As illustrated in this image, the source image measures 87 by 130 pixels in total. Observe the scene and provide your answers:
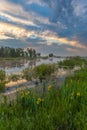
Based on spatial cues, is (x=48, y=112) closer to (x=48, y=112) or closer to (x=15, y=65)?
(x=48, y=112)

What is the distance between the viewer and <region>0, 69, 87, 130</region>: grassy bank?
5695 millimetres

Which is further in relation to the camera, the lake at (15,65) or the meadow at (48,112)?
the lake at (15,65)

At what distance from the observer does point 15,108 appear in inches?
280

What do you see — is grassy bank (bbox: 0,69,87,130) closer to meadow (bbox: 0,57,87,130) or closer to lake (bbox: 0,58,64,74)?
→ meadow (bbox: 0,57,87,130)

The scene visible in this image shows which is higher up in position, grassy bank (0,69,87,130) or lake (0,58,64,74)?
grassy bank (0,69,87,130)

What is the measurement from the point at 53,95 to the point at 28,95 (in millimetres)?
957

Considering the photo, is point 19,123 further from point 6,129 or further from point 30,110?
point 30,110

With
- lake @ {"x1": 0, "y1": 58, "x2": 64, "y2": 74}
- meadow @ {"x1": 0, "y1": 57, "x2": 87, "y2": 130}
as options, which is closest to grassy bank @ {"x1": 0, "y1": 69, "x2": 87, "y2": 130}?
meadow @ {"x1": 0, "y1": 57, "x2": 87, "y2": 130}

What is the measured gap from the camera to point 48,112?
652cm

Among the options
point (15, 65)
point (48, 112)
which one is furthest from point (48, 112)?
point (15, 65)

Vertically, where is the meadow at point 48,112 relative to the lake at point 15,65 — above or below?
above

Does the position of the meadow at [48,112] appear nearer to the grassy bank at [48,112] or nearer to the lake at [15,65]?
the grassy bank at [48,112]

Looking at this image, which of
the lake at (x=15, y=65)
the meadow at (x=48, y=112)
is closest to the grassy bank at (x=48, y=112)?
the meadow at (x=48, y=112)

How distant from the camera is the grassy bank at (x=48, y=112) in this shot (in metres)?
5.70
